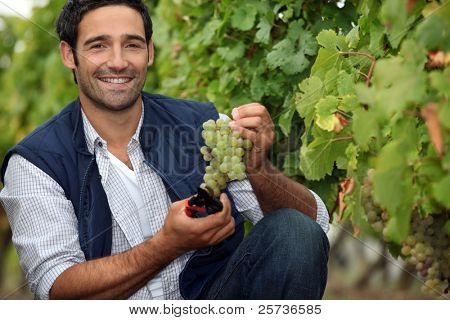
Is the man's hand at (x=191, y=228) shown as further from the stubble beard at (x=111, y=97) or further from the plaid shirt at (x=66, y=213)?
the stubble beard at (x=111, y=97)

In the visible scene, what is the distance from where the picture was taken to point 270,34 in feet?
12.2

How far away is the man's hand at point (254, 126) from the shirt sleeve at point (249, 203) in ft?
0.84

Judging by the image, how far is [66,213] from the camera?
106 inches

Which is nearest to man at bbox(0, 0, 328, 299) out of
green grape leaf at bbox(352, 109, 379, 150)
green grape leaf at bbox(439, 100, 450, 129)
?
green grape leaf at bbox(352, 109, 379, 150)

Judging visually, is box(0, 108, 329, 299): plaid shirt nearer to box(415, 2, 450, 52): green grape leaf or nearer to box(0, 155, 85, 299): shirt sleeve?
→ box(0, 155, 85, 299): shirt sleeve

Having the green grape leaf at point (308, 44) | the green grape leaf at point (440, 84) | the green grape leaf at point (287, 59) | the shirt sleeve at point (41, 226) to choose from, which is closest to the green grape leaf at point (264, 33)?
the green grape leaf at point (287, 59)

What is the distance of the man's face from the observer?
293 cm

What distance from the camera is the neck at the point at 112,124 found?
2955mm

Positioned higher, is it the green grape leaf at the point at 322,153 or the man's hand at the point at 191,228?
the green grape leaf at the point at 322,153

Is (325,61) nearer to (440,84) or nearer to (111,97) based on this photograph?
(111,97)

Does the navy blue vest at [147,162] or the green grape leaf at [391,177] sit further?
the navy blue vest at [147,162]

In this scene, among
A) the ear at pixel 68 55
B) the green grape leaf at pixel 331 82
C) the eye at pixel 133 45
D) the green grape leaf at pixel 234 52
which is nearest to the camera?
the green grape leaf at pixel 331 82

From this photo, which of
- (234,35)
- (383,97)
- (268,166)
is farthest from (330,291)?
(383,97)

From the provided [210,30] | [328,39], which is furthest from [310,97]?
[210,30]
